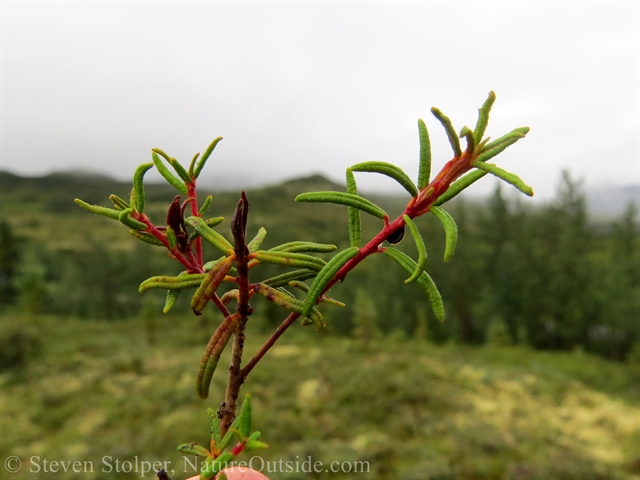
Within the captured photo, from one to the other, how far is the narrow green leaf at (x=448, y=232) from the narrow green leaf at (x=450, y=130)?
10 centimetres

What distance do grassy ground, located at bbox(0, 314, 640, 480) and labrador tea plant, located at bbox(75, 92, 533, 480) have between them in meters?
8.32

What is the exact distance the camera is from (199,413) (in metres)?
11.6

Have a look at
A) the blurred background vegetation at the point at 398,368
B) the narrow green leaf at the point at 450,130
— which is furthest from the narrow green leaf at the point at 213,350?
the blurred background vegetation at the point at 398,368

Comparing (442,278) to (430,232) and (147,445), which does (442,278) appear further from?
(147,445)

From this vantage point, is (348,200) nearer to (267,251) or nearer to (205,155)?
(267,251)

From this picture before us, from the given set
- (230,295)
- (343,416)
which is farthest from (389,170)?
(343,416)

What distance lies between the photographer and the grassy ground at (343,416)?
28.2 feet

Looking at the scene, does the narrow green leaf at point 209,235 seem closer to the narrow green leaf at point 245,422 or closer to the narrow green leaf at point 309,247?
the narrow green leaf at point 309,247

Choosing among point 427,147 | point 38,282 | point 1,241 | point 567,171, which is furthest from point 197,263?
point 567,171

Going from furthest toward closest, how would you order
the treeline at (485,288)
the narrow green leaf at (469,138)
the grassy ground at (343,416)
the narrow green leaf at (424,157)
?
the treeline at (485,288) < the grassy ground at (343,416) < the narrow green leaf at (424,157) < the narrow green leaf at (469,138)

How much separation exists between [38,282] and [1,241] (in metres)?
10.5

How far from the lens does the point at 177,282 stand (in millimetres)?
734

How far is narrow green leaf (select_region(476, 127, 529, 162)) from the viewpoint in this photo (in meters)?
0.63

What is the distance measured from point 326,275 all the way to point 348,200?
0.16 metres
